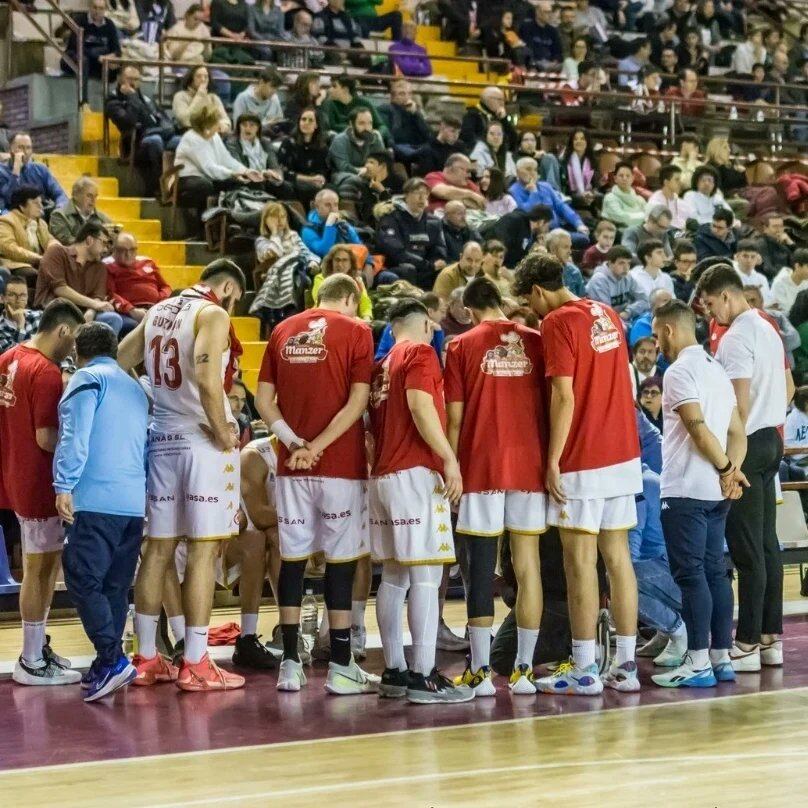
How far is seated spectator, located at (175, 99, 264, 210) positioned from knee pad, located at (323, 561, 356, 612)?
6.38 meters

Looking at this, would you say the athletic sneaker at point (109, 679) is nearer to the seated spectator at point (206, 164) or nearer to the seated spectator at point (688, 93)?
the seated spectator at point (206, 164)

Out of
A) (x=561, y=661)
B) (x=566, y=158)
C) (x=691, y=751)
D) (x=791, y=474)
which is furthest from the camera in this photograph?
(x=566, y=158)

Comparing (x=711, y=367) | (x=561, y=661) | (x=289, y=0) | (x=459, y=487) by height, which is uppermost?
(x=289, y=0)

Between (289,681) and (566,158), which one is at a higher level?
(566,158)

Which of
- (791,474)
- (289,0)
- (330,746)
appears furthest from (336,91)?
(330,746)

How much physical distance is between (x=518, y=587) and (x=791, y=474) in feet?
15.9

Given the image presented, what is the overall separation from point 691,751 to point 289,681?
199 centimetres

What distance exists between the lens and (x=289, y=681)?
6945 millimetres

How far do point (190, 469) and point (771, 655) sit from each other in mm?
2905

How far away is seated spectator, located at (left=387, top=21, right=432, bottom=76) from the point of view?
16286 millimetres

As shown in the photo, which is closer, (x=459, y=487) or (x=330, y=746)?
(x=330, y=746)

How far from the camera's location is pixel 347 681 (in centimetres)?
690

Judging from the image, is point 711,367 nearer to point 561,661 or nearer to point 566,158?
point 561,661

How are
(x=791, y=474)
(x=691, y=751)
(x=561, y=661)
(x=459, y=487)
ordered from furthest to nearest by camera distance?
1. (x=791, y=474)
2. (x=561, y=661)
3. (x=459, y=487)
4. (x=691, y=751)
